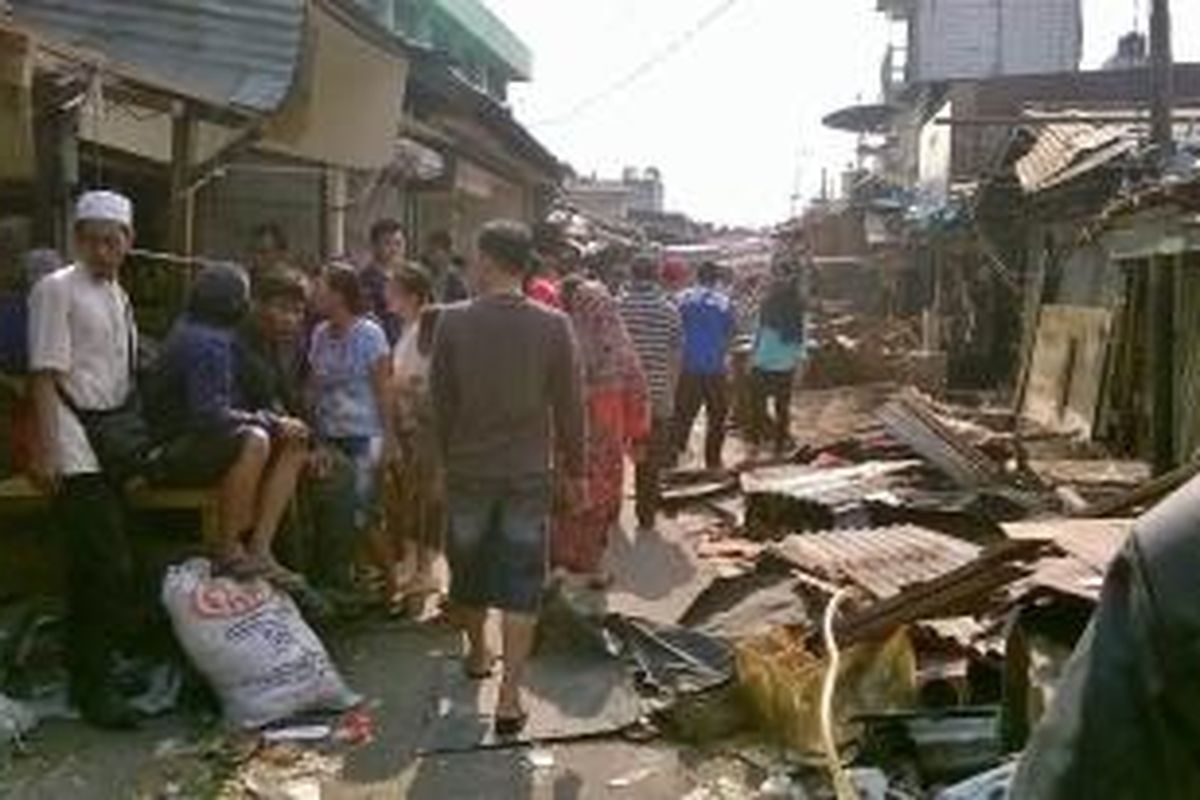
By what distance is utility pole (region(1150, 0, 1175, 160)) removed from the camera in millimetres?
16625

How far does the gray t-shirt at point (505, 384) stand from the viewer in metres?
7.04

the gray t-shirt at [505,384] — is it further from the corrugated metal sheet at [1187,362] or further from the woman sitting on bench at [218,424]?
the corrugated metal sheet at [1187,362]

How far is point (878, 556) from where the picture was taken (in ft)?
28.9

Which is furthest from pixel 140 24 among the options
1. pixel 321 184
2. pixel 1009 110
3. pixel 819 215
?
pixel 819 215

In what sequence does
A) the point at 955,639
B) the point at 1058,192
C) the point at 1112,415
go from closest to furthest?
the point at 955,639, the point at 1112,415, the point at 1058,192

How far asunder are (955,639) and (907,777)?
1333 millimetres

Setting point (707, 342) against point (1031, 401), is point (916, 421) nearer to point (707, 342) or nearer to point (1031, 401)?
point (707, 342)

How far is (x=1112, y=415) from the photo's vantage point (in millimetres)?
16625

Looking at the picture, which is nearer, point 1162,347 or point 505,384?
point 505,384

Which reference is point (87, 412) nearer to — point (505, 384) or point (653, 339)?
point (505, 384)

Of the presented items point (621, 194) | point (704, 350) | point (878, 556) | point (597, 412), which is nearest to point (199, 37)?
point (597, 412)

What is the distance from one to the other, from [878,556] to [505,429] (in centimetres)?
257

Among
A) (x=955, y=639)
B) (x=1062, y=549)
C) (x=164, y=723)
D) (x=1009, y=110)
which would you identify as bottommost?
(x=164, y=723)

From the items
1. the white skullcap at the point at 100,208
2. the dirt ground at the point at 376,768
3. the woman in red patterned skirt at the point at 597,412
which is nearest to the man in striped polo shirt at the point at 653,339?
the woman in red patterned skirt at the point at 597,412
